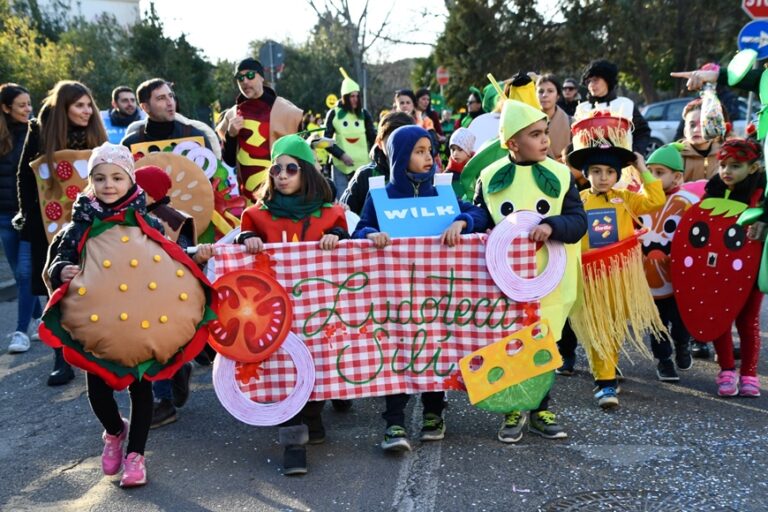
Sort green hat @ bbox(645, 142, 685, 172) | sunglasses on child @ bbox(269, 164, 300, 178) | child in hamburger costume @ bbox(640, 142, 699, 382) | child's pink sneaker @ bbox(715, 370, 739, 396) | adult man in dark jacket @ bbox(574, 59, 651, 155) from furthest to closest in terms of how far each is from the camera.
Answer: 1. adult man in dark jacket @ bbox(574, 59, 651, 155)
2. green hat @ bbox(645, 142, 685, 172)
3. child in hamburger costume @ bbox(640, 142, 699, 382)
4. child's pink sneaker @ bbox(715, 370, 739, 396)
5. sunglasses on child @ bbox(269, 164, 300, 178)

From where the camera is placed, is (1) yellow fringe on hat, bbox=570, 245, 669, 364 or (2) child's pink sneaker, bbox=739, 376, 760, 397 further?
(2) child's pink sneaker, bbox=739, 376, 760, 397

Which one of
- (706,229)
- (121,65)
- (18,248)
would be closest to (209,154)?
(18,248)

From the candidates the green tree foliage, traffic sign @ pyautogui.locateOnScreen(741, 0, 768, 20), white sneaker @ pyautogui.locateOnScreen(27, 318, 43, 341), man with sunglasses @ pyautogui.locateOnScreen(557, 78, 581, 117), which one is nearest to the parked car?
the green tree foliage

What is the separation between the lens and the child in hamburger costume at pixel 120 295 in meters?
3.39

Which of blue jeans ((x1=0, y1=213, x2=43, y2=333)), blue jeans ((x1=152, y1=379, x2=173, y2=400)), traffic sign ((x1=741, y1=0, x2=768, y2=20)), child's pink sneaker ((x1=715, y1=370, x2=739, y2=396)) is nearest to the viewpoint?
blue jeans ((x1=152, y1=379, x2=173, y2=400))

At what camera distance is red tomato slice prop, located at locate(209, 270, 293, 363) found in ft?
12.4

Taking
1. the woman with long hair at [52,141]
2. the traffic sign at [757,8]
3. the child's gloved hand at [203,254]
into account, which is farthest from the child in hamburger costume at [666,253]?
the traffic sign at [757,8]

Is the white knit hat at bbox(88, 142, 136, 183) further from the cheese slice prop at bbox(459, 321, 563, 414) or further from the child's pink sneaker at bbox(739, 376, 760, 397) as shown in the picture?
the child's pink sneaker at bbox(739, 376, 760, 397)

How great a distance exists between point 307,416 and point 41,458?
1.45m

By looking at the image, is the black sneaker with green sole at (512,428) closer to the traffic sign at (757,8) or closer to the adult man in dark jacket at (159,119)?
the adult man in dark jacket at (159,119)

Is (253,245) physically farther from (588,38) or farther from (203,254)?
(588,38)

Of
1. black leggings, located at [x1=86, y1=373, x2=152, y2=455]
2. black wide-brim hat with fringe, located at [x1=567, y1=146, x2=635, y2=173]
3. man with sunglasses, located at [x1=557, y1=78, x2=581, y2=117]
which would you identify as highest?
man with sunglasses, located at [x1=557, y1=78, x2=581, y2=117]

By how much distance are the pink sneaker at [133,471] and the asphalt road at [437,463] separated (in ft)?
0.17

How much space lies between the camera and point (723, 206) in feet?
15.5
